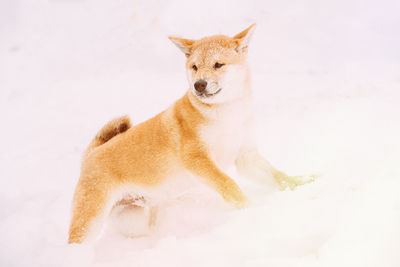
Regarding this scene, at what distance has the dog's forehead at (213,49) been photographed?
2.72 metres

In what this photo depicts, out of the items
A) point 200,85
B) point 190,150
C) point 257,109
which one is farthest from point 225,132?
point 257,109

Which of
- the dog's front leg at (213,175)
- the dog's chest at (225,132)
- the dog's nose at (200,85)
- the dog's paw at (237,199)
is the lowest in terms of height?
the dog's paw at (237,199)

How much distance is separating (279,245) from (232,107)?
3.48 ft

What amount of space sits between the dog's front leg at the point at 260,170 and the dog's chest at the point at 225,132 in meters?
0.21

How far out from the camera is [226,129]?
2791 mm

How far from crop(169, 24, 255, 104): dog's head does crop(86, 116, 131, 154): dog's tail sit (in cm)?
77

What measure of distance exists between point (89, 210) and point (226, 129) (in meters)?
1.03

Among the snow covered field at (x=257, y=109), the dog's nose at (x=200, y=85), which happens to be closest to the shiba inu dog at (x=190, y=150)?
the dog's nose at (x=200, y=85)

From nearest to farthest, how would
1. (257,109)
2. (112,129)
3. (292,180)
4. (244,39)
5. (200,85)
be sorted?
1. (200,85)
2. (244,39)
3. (292,180)
4. (112,129)
5. (257,109)

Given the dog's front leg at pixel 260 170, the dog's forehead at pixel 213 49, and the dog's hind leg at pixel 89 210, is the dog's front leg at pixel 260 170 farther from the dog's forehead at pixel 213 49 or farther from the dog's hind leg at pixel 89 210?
the dog's hind leg at pixel 89 210

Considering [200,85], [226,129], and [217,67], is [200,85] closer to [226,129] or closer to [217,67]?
[217,67]

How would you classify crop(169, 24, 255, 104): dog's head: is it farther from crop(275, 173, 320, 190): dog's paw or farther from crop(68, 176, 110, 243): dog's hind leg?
crop(68, 176, 110, 243): dog's hind leg

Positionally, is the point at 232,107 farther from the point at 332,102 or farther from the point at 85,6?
the point at 85,6

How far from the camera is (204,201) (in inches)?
122
